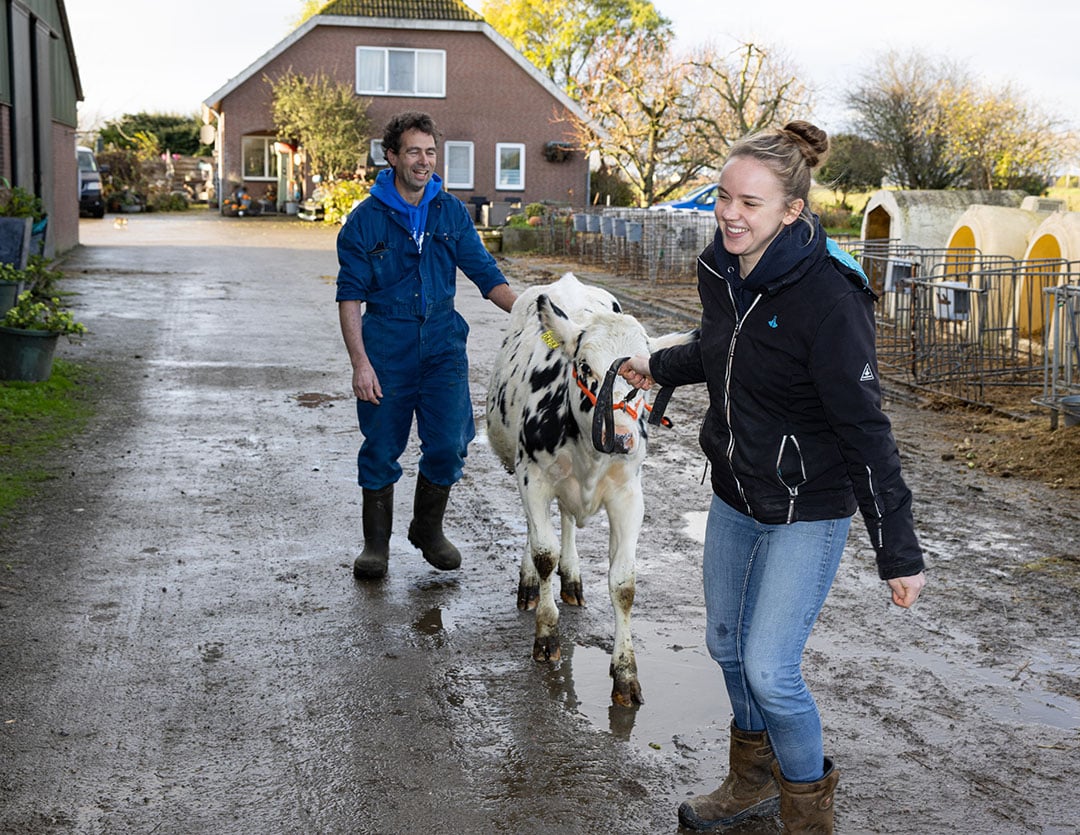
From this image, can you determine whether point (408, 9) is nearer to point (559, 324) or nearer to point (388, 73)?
point (388, 73)

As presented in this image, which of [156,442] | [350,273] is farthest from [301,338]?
[350,273]

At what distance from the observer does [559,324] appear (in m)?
4.96

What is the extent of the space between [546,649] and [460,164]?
1605 inches

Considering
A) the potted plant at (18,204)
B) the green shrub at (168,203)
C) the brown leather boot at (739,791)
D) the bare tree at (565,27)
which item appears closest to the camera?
the brown leather boot at (739,791)

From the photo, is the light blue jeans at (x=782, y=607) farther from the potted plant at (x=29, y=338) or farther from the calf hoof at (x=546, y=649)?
the potted plant at (x=29, y=338)

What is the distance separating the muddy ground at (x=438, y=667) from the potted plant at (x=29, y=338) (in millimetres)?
1815

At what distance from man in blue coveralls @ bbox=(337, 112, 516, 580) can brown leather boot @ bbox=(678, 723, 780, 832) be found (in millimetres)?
2610

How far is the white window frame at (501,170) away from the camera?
4475 centimetres

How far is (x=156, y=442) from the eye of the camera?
9.33 m

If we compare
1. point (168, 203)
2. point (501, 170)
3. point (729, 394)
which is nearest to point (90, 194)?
point (168, 203)

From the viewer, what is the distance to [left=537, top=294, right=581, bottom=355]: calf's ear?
16.2 feet

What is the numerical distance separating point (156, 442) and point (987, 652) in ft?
20.7

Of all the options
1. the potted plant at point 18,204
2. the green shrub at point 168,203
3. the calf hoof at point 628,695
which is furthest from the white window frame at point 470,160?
the calf hoof at point 628,695

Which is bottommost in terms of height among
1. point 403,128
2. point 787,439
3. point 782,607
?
point 782,607
